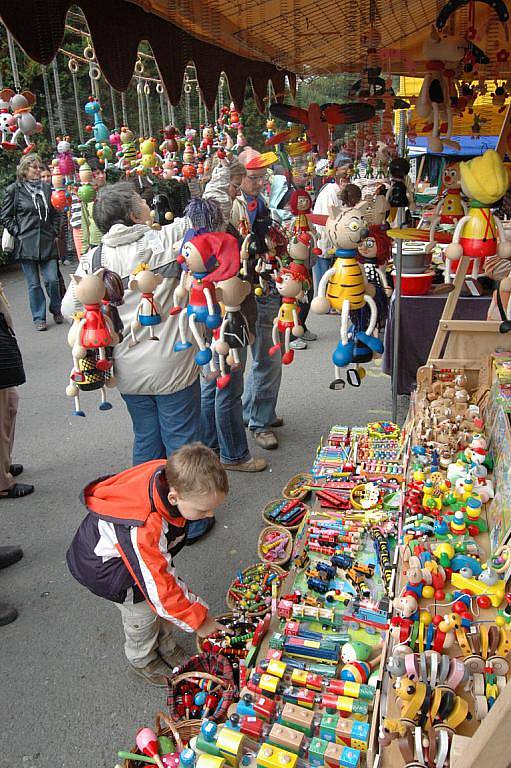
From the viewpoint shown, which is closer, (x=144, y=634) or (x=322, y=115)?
(x=322, y=115)

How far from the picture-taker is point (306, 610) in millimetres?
1804

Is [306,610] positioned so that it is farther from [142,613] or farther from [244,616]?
[142,613]

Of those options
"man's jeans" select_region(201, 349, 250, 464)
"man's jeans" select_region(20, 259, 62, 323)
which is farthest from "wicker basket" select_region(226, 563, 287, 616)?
"man's jeans" select_region(20, 259, 62, 323)

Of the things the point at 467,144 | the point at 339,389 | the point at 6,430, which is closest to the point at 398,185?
the point at 339,389

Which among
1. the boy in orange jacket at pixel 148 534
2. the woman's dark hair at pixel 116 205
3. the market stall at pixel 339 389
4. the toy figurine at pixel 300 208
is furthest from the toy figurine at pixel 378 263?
the woman's dark hair at pixel 116 205

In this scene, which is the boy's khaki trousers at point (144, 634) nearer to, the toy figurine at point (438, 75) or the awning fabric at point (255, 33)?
the awning fabric at point (255, 33)

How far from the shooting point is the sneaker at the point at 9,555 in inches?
105

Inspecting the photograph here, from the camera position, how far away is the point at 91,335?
5.02 ft

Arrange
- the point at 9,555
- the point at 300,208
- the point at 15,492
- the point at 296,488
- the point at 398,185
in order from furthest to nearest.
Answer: the point at 15,492
the point at 296,488
the point at 9,555
the point at 398,185
the point at 300,208

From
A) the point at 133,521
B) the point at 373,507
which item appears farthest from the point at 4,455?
the point at 373,507

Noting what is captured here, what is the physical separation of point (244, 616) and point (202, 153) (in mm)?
2884

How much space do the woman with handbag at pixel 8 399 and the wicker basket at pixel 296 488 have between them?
1.35 m

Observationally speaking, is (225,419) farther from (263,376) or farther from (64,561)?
(64,561)

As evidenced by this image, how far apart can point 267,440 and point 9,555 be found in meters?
1.54
